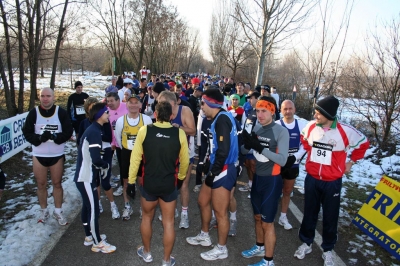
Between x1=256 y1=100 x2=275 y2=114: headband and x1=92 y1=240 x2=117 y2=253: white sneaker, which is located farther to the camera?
x1=92 y1=240 x2=117 y2=253: white sneaker

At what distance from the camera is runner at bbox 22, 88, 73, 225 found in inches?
164

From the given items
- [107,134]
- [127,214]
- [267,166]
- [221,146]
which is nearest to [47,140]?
[107,134]

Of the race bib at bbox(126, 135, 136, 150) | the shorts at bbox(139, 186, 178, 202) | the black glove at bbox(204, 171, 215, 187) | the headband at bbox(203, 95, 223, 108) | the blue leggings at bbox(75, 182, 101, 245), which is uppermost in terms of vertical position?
the headband at bbox(203, 95, 223, 108)

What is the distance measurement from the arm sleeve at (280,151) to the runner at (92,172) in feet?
6.94

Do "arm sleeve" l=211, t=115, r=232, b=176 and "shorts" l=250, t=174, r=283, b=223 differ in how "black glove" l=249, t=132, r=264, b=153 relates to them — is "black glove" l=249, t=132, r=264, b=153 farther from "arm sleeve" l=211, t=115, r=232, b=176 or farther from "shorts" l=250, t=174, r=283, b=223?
"shorts" l=250, t=174, r=283, b=223

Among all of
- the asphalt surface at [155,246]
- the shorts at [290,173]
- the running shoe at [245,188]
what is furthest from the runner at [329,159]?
the running shoe at [245,188]

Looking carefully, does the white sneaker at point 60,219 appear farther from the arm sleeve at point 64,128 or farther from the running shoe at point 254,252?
the running shoe at point 254,252

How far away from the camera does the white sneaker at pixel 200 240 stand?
4012 mm

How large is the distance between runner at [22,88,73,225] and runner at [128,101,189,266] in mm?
1761

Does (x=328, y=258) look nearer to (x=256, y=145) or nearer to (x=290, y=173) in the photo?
(x=290, y=173)

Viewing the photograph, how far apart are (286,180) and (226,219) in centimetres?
150

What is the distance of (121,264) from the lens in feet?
11.4

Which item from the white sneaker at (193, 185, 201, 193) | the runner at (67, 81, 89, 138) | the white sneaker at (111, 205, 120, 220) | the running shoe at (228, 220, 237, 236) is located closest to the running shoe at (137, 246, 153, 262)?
the white sneaker at (111, 205, 120, 220)

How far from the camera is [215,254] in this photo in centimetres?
371
